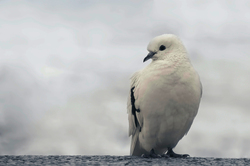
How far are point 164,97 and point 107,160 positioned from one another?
141 cm

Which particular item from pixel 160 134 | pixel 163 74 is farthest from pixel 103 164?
pixel 163 74

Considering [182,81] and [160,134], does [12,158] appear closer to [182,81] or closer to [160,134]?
[160,134]

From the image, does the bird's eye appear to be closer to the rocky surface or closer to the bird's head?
the bird's head

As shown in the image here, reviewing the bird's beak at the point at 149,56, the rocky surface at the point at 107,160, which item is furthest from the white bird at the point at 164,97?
the rocky surface at the point at 107,160

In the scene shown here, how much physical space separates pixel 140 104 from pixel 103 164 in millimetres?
1278

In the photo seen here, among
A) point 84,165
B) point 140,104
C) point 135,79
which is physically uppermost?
point 135,79

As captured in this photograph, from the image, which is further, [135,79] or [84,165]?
[135,79]

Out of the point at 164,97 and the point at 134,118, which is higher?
the point at 164,97

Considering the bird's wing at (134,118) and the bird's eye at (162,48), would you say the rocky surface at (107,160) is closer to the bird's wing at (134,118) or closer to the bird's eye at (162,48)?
the bird's wing at (134,118)

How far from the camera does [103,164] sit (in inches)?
231

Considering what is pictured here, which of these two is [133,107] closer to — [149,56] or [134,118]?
[134,118]

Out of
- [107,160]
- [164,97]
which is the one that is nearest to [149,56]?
[164,97]

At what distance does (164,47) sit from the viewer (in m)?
6.65

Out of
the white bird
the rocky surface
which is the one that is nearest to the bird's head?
the white bird
